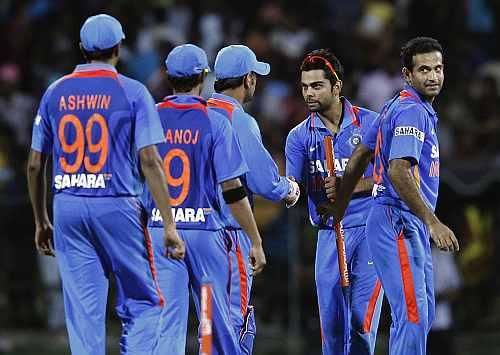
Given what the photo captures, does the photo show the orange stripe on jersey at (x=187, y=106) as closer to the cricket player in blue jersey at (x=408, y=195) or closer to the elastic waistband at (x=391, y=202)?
the cricket player in blue jersey at (x=408, y=195)

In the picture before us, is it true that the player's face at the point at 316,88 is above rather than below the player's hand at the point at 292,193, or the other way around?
above

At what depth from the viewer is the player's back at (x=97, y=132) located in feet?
26.7

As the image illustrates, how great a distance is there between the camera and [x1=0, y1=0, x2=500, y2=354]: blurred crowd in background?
1415 cm

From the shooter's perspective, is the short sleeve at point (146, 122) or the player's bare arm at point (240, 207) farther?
the player's bare arm at point (240, 207)

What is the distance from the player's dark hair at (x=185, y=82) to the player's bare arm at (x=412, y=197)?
5.02ft

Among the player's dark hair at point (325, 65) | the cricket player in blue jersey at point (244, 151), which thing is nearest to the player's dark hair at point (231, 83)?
the cricket player in blue jersey at point (244, 151)

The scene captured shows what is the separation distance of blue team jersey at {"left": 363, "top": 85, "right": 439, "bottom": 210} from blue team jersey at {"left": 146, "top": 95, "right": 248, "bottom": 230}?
1.00 m

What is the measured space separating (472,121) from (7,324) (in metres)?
6.27

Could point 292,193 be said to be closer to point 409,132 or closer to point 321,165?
point 321,165

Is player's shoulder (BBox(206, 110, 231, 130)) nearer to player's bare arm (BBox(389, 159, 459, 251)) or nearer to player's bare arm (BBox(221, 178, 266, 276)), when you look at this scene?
player's bare arm (BBox(221, 178, 266, 276))

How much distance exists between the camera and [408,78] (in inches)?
347

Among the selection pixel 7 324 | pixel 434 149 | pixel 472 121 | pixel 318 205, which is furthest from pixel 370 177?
pixel 7 324

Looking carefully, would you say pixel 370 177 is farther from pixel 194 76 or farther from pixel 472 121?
pixel 472 121

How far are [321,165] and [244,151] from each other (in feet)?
2.87
